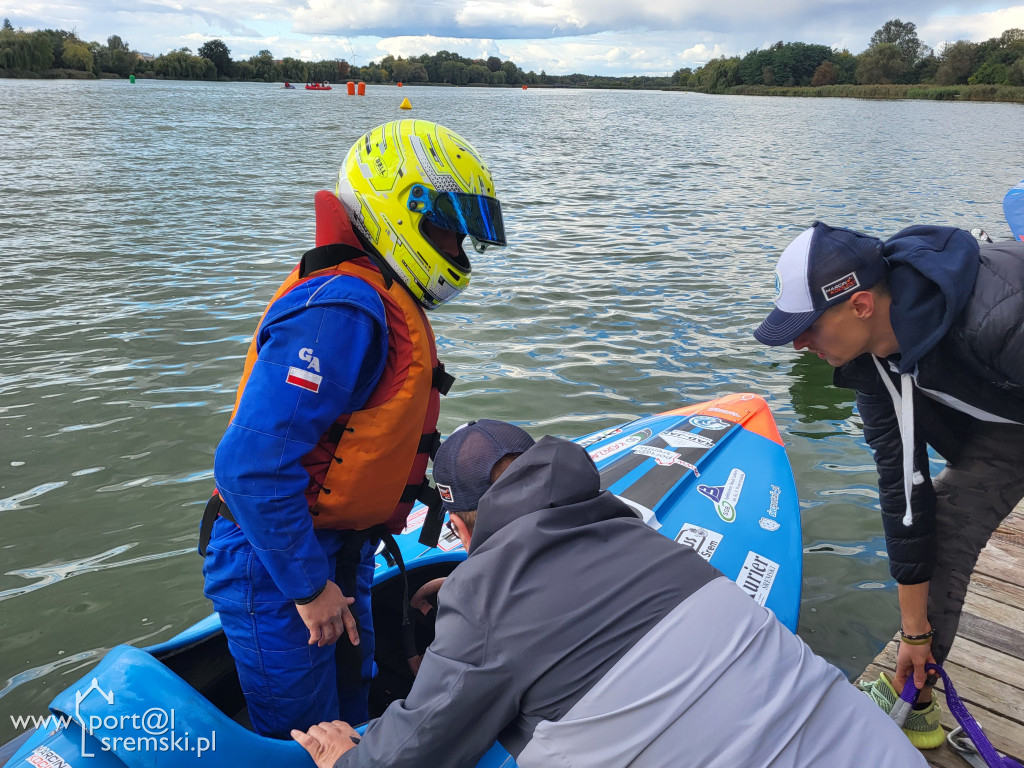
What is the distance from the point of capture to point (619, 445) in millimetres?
5234

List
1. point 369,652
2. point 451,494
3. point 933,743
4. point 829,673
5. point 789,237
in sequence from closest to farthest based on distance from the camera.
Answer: point 829,673
point 451,494
point 369,652
point 933,743
point 789,237

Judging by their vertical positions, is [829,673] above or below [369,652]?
above

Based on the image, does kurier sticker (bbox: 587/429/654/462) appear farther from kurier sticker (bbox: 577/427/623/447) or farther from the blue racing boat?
kurier sticker (bbox: 577/427/623/447)

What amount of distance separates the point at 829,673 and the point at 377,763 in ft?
3.55

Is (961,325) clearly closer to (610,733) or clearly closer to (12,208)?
(610,733)

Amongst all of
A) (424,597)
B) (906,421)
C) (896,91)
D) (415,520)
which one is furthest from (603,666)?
(896,91)

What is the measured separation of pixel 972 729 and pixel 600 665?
2.00 m

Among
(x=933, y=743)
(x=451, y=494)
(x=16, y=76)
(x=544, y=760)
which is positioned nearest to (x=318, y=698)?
(x=451, y=494)

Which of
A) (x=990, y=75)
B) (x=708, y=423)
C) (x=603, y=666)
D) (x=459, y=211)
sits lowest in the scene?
(x=708, y=423)

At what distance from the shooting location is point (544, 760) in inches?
61.9

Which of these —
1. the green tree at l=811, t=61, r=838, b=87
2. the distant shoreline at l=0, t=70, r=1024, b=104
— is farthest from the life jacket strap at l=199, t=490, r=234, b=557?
the green tree at l=811, t=61, r=838, b=87

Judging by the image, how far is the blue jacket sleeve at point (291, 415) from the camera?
1.95 metres

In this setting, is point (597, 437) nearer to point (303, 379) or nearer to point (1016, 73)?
point (303, 379)

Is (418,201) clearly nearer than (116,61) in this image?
Yes
